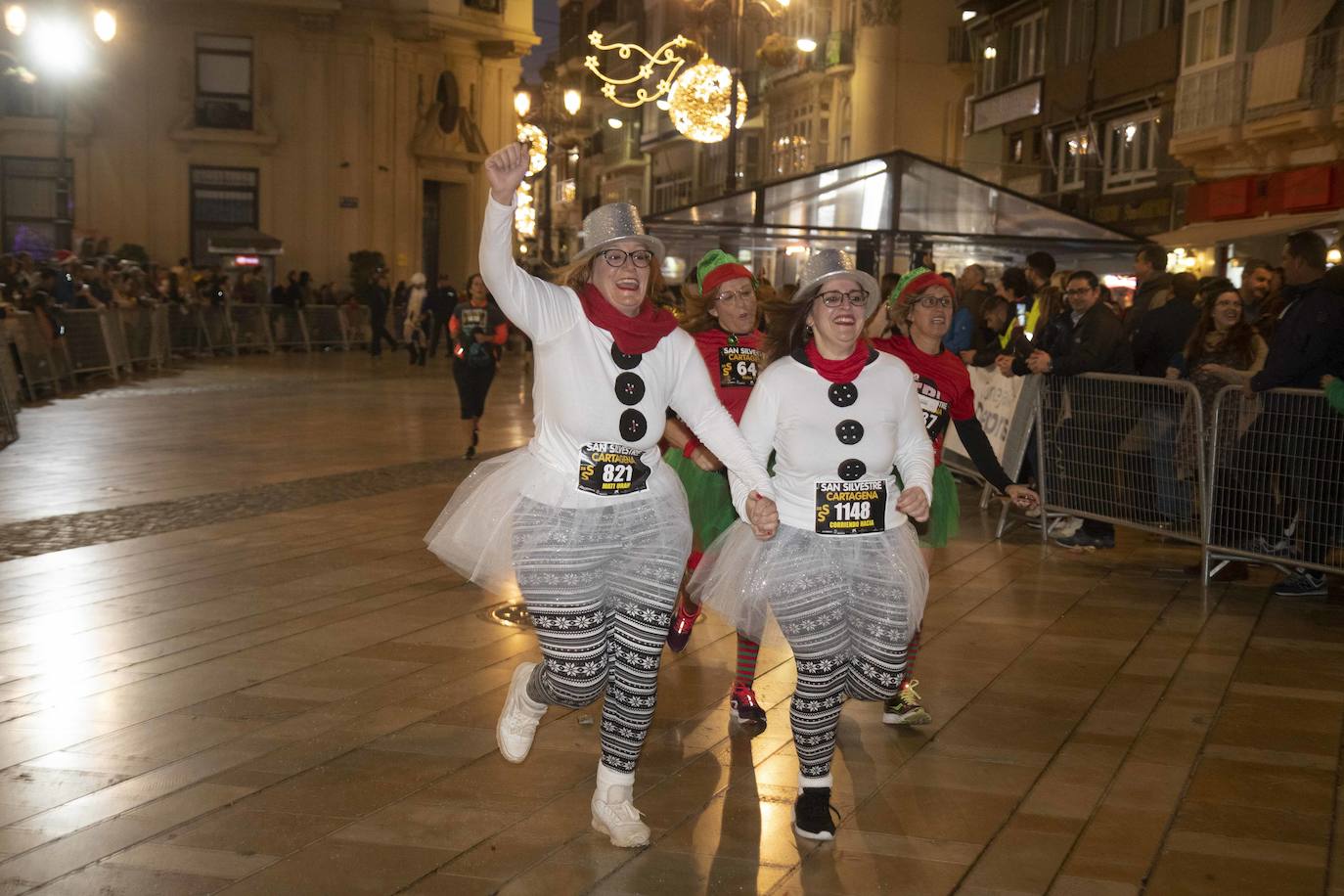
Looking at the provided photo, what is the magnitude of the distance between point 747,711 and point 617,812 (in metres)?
1.43

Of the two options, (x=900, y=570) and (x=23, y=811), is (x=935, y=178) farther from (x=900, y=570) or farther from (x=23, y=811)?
(x=23, y=811)

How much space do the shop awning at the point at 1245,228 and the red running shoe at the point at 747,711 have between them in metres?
16.4

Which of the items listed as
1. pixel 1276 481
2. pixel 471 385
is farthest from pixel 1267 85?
pixel 1276 481

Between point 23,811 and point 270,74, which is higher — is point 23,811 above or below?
below

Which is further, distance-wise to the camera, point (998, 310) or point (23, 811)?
point (998, 310)

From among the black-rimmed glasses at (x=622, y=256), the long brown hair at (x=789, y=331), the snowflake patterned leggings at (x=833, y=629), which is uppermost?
the black-rimmed glasses at (x=622, y=256)

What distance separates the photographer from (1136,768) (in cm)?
557

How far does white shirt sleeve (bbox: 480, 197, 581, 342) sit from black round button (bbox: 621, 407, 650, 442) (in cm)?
35

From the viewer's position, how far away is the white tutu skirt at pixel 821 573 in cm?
485

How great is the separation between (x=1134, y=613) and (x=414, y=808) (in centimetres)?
498

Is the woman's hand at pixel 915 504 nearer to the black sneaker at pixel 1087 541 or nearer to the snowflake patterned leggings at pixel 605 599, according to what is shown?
the snowflake patterned leggings at pixel 605 599

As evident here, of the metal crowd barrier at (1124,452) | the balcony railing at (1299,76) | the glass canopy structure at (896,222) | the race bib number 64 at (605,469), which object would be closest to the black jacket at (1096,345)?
the metal crowd barrier at (1124,452)

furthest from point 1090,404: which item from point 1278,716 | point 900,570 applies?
point 900,570

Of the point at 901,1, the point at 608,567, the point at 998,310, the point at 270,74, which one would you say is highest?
the point at 901,1
